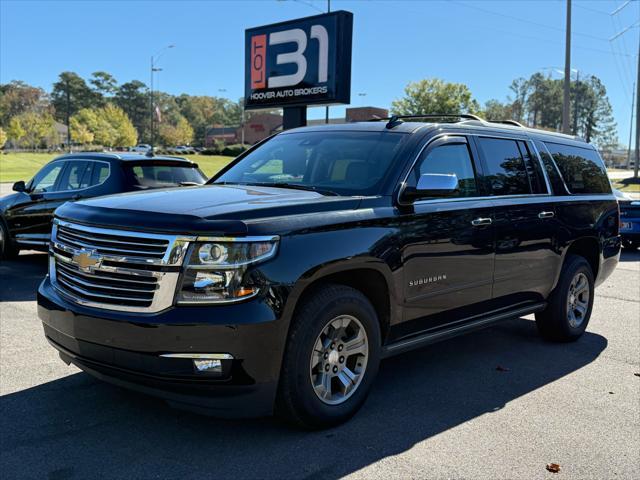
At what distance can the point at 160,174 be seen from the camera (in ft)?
29.5

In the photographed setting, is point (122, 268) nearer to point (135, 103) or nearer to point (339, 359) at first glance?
point (339, 359)

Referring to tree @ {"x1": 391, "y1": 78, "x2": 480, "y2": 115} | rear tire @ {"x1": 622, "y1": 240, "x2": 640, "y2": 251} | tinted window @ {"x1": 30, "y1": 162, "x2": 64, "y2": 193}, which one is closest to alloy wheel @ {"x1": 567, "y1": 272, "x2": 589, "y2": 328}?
tinted window @ {"x1": 30, "y1": 162, "x2": 64, "y2": 193}

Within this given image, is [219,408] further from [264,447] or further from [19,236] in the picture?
[19,236]

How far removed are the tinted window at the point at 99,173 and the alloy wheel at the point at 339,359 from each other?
19.5 feet

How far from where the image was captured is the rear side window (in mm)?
6098

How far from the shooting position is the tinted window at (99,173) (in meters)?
8.77

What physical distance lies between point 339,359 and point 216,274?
1063mm

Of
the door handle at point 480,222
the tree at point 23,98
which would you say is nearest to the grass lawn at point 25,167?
the door handle at point 480,222

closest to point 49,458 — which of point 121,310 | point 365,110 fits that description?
point 121,310

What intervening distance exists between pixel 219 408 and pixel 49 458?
98cm

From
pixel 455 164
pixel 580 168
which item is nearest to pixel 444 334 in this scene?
pixel 455 164

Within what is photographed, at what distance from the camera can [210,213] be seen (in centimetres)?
342

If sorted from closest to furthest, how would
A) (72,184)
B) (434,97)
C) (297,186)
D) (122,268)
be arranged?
1. (122,268)
2. (297,186)
3. (72,184)
4. (434,97)

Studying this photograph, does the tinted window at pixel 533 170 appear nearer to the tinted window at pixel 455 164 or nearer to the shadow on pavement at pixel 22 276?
the tinted window at pixel 455 164
